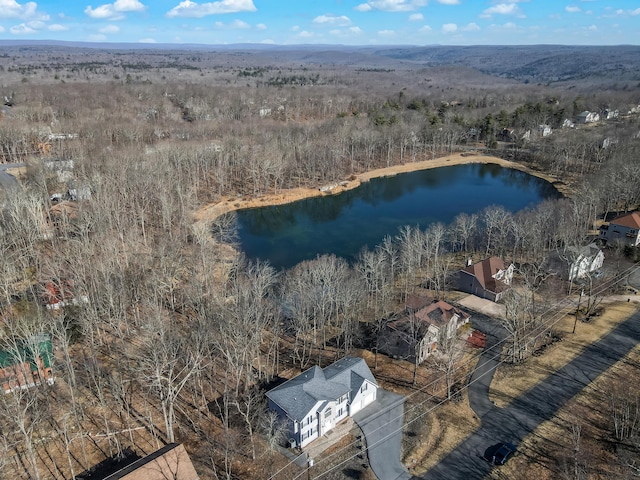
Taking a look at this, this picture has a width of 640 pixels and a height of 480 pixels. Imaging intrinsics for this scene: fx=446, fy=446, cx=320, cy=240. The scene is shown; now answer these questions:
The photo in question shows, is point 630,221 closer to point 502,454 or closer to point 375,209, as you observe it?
point 375,209

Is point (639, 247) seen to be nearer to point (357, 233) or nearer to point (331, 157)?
point (357, 233)

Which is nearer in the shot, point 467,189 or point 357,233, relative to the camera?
point 357,233

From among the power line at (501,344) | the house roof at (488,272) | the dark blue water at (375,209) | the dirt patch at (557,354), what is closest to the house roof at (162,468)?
the power line at (501,344)

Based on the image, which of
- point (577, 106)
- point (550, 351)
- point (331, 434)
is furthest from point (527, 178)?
point (331, 434)

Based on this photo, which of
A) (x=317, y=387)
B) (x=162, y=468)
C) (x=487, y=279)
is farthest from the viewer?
(x=487, y=279)

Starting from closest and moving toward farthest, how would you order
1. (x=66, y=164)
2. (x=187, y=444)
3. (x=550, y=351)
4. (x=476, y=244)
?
(x=187, y=444)
(x=550, y=351)
(x=476, y=244)
(x=66, y=164)

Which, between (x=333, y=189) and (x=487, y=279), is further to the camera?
(x=333, y=189)

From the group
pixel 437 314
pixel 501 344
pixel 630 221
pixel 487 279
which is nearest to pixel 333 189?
pixel 487 279
